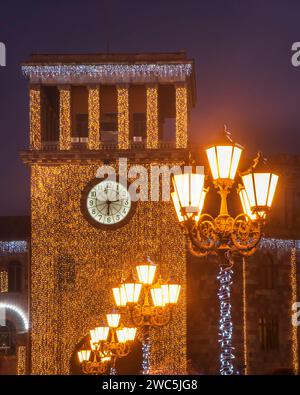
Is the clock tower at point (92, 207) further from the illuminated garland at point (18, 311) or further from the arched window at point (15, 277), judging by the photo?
the arched window at point (15, 277)

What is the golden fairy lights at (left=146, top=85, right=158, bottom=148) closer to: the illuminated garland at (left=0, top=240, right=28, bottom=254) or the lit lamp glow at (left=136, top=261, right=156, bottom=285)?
the illuminated garland at (left=0, top=240, right=28, bottom=254)

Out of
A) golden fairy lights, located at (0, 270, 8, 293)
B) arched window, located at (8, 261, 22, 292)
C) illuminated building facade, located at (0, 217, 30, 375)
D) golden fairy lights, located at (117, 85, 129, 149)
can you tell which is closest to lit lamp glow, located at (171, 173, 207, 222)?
golden fairy lights, located at (117, 85, 129, 149)

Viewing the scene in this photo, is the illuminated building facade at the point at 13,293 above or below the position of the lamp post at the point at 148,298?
above

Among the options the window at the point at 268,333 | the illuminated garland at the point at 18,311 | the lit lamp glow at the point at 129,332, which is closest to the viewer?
the lit lamp glow at the point at 129,332

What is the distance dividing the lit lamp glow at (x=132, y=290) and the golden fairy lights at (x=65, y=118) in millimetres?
18960

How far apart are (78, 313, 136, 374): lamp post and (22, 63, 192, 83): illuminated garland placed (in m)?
12.4

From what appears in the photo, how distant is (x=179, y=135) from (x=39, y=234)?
6532mm

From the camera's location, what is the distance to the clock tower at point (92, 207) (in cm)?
3547

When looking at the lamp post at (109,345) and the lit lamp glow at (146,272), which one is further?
the lamp post at (109,345)

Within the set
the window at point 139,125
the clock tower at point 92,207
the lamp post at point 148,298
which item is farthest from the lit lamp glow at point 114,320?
the window at point 139,125

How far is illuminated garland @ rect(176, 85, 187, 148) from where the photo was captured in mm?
36531

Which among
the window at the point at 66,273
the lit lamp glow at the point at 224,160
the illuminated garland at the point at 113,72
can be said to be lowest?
the lit lamp glow at the point at 224,160
